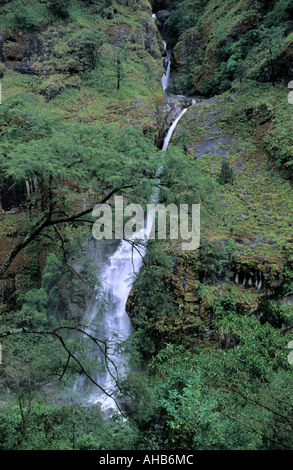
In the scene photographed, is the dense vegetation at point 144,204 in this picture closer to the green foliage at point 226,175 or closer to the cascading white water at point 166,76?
the green foliage at point 226,175

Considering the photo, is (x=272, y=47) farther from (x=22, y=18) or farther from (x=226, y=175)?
(x=22, y=18)

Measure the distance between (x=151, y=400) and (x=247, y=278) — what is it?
255 inches

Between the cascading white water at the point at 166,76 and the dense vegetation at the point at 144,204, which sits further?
the cascading white water at the point at 166,76

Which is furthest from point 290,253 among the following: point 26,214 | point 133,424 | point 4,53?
point 4,53

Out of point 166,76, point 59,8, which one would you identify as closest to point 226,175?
point 166,76

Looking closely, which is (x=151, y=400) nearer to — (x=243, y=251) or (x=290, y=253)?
(x=243, y=251)

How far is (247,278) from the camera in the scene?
10.4 metres

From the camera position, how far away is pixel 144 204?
508 centimetres

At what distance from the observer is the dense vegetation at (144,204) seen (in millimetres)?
5039

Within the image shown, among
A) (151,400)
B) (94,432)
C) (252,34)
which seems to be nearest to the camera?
(151,400)

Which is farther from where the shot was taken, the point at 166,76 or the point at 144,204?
the point at 166,76

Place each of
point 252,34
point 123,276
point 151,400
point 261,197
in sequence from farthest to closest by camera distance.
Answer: point 252,34 < point 261,197 < point 123,276 < point 151,400

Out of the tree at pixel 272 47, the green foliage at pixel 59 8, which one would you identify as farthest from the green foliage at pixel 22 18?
the tree at pixel 272 47

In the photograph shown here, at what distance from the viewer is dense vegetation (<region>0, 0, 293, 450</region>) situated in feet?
16.5
